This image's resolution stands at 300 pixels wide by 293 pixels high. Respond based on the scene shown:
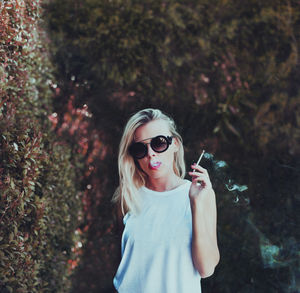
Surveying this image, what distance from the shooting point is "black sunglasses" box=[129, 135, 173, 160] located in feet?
7.43

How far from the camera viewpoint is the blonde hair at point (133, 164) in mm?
2391

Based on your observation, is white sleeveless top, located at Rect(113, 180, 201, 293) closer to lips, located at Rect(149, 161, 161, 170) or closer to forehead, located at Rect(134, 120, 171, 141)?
lips, located at Rect(149, 161, 161, 170)

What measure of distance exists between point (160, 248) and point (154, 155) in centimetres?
52

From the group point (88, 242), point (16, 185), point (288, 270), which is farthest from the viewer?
point (88, 242)

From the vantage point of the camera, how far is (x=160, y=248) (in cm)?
218

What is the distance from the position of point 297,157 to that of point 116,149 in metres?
1.56

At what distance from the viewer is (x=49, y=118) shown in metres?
3.93

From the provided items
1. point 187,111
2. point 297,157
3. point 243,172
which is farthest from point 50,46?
point 297,157

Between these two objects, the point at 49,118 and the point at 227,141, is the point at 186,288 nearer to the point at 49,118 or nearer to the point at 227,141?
the point at 227,141

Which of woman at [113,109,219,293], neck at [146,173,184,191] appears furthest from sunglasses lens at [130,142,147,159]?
neck at [146,173,184,191]

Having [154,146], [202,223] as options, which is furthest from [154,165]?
[202,223]

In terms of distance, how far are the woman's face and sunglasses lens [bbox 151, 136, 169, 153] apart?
4 centimetres

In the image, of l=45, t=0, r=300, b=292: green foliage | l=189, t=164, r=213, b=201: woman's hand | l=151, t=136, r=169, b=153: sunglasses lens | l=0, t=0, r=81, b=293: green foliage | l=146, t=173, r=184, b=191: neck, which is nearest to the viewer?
l=189, t=164, r=213, b=201: woman's hand

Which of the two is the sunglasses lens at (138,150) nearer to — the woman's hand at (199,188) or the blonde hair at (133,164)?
the blonde hair at (133,164)
